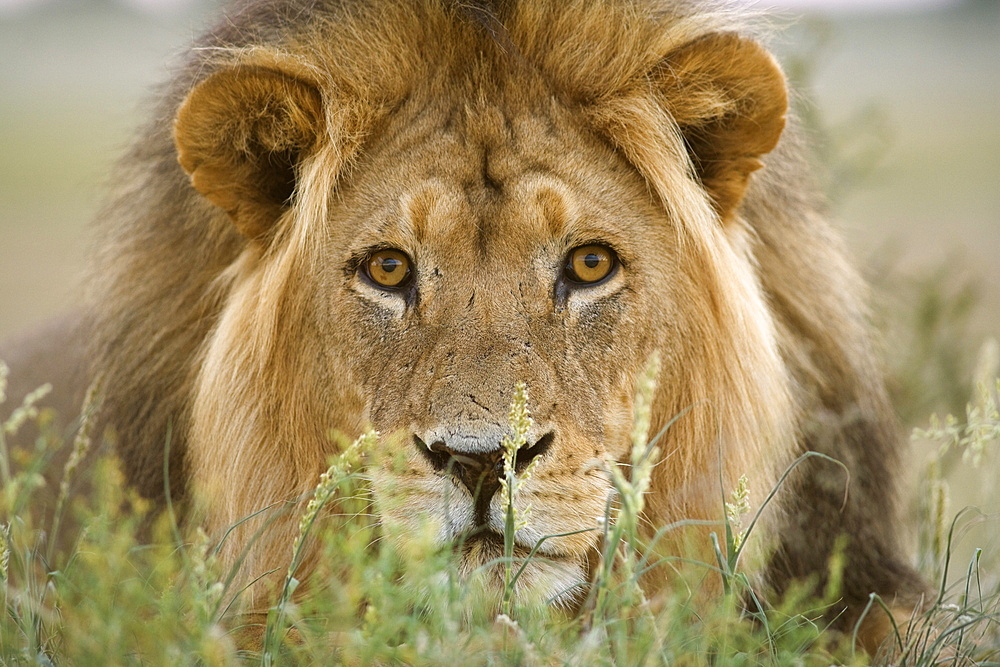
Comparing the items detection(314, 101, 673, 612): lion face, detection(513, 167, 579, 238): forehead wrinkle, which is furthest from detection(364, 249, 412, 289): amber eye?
detection(513, 167, 579, 238): forehead wrinkle

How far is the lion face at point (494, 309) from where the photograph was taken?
9.36 feet

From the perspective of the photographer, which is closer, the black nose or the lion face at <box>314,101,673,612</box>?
the black nose

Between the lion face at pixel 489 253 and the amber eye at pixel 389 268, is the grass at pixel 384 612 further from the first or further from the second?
the amber eye at pixel 389 268

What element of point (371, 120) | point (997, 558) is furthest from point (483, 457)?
point (997, 558)

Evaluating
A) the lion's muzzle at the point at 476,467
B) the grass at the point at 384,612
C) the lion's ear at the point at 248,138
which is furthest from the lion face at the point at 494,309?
the lion's ear at the point at 248,138

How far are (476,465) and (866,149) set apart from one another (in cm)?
552

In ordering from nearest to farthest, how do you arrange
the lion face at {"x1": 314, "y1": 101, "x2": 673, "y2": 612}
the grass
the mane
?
the grass → the lion face at {"x1": 314, "y1": 101, "x2": 673, "y2": 612} → the mane

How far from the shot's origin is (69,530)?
4559 mm

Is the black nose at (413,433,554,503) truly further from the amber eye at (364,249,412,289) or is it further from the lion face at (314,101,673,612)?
the amber eye at (364,249,412,289)

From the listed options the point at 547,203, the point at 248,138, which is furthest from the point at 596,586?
the point at 248,138

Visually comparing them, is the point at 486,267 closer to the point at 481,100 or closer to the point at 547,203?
the point at 547,203

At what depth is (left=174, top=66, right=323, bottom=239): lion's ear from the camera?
3.27 meters

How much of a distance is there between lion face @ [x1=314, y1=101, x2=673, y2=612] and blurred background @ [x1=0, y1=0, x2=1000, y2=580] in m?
1.13

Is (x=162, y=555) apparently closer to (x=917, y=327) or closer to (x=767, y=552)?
(x=767, y=552)
